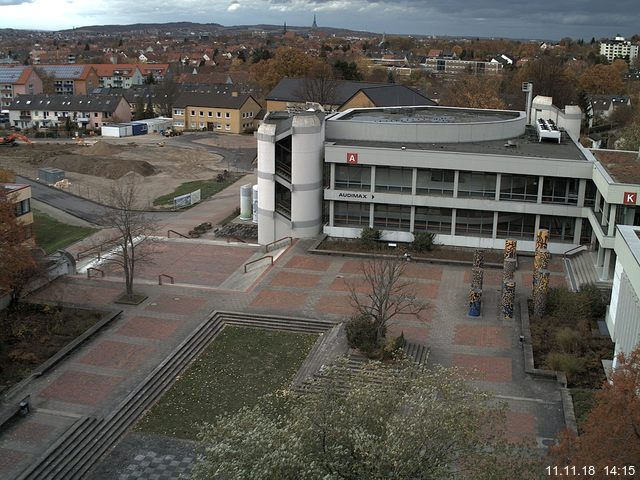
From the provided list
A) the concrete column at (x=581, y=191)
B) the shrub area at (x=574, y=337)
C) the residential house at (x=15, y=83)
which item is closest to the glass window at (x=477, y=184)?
the concrete column at (x=581, y=191)

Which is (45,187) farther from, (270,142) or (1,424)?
(1,424)

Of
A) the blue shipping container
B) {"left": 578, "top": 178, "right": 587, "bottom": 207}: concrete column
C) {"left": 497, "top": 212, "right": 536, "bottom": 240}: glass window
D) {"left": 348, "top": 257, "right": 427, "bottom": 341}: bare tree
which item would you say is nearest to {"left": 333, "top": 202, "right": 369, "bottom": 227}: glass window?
{"left": 348, "top": 257, "right": 427, "bottom": 341}: bare tree

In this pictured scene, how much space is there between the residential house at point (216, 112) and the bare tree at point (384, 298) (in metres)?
64.3

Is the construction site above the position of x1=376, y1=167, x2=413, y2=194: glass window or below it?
below

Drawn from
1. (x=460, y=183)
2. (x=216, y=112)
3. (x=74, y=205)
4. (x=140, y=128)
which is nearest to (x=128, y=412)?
(x=460, y=183)

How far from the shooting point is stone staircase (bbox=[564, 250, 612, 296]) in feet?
115

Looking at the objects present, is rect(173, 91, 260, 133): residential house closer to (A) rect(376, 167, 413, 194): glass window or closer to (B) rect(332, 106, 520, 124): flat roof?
(B) rect(332, 106, 520, 124): flat roof

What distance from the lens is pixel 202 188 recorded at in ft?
208

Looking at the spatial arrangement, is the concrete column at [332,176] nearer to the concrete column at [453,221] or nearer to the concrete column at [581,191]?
the concrete column at [453,221]

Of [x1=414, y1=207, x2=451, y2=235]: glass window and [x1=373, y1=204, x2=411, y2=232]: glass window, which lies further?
[x1=373, y1=204, x2=411, y2=232]: glass window

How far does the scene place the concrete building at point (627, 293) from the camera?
23375 millimetres

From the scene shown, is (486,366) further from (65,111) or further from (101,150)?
(65,111)

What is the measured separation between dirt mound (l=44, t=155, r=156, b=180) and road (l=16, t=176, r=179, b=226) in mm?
7101

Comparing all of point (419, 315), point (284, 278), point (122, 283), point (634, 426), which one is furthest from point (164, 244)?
point (634, 426)
